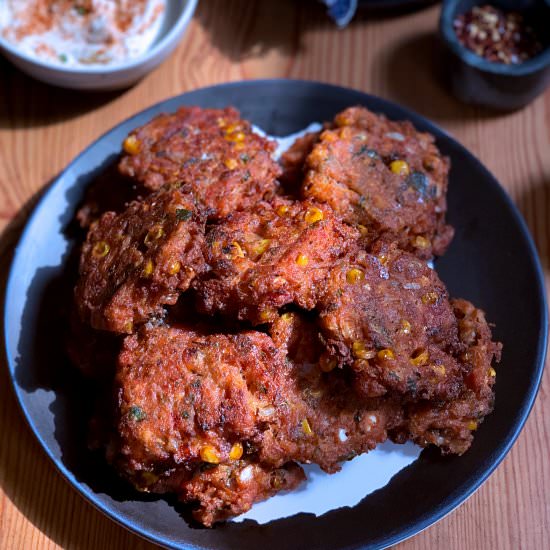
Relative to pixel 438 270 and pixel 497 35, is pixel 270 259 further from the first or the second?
pixel 497 35

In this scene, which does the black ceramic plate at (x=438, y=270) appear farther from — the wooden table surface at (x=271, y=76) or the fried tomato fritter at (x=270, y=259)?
the fried tomato fritter at (x=270, y=259)

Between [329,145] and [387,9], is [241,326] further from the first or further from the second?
[387,9]

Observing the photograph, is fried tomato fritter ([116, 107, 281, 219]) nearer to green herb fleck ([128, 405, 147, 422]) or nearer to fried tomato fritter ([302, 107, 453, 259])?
fried tomato fritter ([302, 107, 453, 259])

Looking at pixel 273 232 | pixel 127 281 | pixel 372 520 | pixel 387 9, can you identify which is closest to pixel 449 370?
pixel 372 520

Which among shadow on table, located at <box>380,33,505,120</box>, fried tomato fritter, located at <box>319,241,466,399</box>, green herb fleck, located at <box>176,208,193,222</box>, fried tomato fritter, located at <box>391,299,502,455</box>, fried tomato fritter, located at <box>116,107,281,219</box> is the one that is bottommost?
fried tomato fritter, located at <box>391,299,502,455</box>

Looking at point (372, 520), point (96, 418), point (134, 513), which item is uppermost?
point (96, 418)

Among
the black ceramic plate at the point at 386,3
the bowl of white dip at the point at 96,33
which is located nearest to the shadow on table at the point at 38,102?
the bowl of white dip at the point at 96,33

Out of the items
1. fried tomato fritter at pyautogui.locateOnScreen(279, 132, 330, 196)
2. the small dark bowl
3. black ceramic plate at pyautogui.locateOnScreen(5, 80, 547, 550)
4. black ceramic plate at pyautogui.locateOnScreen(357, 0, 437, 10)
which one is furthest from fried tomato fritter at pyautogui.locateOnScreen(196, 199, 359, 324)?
black ceramic plate at pyautogui.locateOnScreen(357, 0, 437, 10)
